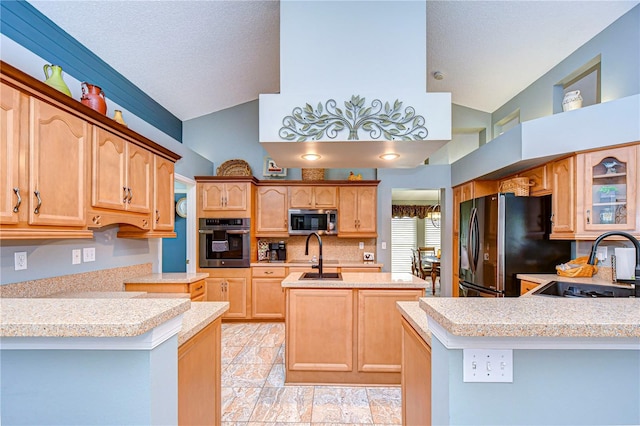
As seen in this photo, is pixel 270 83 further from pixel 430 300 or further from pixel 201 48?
pixel 430 300

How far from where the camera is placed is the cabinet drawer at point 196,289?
3.05 metres

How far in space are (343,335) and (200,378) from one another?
4.66 feet

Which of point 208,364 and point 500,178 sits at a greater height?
point 500,178

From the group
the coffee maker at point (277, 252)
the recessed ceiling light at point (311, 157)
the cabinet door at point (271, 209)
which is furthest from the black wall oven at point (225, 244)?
the recessed ceiling light at point (311, 157)

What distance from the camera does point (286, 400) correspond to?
237 centimetres

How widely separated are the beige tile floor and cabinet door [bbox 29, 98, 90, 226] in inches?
70.0

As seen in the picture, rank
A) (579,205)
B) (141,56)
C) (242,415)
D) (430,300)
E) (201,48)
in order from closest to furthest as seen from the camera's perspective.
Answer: (430,300)
(242,415)
(579,205)
(141,56)
(201,48)

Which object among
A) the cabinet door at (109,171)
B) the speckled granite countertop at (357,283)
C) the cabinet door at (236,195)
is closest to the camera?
the cabinet door at (109,171)

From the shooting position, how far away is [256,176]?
4.98 meters

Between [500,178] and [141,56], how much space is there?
4537 mm

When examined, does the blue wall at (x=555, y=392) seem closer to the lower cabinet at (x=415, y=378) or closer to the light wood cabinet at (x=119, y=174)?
the lower cabinet at (x=415, y=378)

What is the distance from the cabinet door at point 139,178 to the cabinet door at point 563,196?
13.0 feet

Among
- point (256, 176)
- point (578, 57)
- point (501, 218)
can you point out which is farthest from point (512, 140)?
point (256, 176)

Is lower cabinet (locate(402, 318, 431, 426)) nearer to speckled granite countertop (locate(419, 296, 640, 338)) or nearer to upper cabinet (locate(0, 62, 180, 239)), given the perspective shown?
speckled granite countertop (locate(419, 296, 640, 338))
